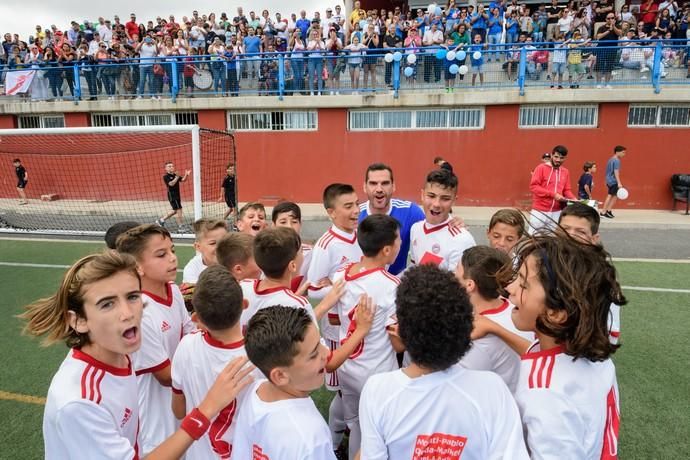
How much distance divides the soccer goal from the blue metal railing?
1.56 meters

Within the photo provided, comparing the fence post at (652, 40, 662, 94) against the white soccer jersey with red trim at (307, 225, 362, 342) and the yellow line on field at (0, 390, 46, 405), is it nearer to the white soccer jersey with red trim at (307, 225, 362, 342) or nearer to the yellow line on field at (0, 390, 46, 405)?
the white soccer jersey with red trim at (307, 225, 362, 342)

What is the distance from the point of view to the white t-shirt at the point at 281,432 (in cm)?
170

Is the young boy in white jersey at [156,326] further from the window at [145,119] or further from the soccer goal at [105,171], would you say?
the window at [145,119]

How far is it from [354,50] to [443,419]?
13.8 m

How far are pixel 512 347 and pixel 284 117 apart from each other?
13847 millimetres

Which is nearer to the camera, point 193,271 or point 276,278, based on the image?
point 276,278

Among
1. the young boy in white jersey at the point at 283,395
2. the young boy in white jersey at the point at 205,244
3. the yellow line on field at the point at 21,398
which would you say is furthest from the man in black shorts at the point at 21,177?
the young boy in white jersey at the point at 283,395

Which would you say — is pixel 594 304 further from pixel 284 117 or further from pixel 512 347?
pixel 284 117

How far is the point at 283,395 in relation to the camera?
73.0 inches

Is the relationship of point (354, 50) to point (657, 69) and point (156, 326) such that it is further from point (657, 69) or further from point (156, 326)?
point (156, 326)

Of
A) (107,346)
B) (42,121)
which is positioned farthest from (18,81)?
(107,346)

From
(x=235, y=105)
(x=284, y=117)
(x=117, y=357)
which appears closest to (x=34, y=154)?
(x=235, y=105)

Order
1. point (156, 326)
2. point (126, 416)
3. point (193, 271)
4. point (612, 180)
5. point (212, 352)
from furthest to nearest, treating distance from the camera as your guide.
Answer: point (612, 180) → point (193, 271) → point (156, 326) → point (212, 352) → point (126, 416)

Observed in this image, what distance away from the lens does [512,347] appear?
2254mm
